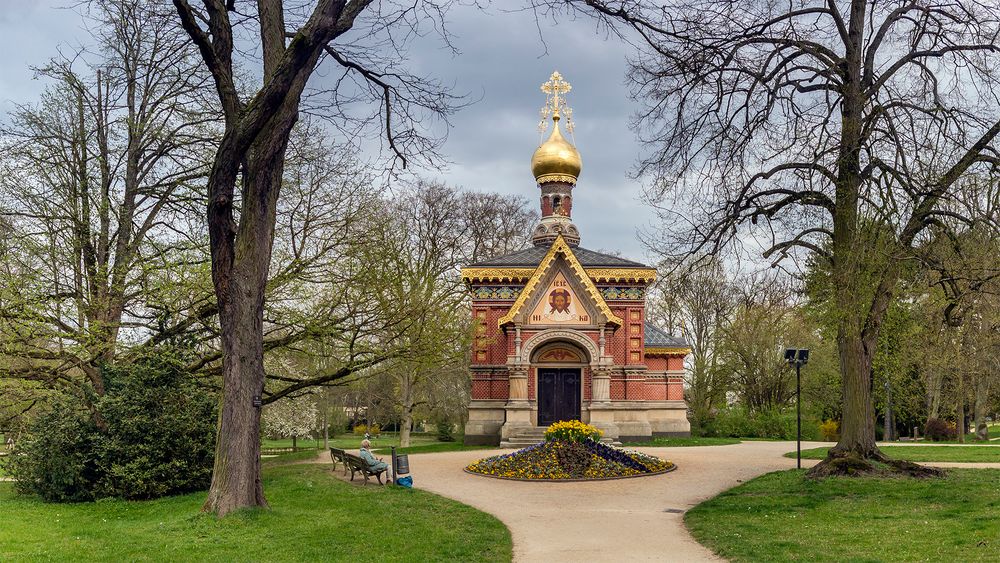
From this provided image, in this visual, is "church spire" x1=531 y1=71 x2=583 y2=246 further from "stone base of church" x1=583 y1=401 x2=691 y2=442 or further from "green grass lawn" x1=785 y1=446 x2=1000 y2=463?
"green grass lawn" x1=785 y1=446 x2=1000 y2=463

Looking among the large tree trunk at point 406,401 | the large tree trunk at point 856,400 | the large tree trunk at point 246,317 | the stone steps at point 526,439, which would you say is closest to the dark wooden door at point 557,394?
the stone steps at point 526,439

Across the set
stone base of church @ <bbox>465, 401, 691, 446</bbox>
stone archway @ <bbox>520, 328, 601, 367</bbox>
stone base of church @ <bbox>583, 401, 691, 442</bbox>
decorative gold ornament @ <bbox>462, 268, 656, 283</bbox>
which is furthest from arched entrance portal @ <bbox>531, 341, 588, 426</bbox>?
decorative gold ornament @ <bbox>462, 268, 656, 283</bbox>

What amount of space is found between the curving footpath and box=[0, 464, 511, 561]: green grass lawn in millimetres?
580

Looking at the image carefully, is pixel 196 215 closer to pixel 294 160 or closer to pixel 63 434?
pixel 294 160

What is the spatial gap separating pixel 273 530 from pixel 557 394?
1903cm

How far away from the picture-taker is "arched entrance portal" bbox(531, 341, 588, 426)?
27.9m

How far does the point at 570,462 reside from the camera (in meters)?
17.0

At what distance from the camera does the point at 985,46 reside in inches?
516

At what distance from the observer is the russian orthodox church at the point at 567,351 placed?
2723 centimetres

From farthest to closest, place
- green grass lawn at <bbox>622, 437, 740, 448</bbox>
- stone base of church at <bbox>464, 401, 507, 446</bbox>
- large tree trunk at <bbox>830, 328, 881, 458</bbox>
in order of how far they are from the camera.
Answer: stone base of church at <bbox>464, 401, 507, 446</bbox>
green grass lawn at <bbox>622, 437, 740, 448</bbox>
large tree trunk at <bbox>830, 328, 881, 458</bbox>

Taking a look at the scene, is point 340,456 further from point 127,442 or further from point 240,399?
point 240,399

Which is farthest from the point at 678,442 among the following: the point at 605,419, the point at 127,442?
the point at 127,442

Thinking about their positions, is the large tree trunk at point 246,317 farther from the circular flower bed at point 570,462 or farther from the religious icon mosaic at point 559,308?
the religious icon mosaic at point 559,308

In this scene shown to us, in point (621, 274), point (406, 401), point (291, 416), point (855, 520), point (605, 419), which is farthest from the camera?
point (291, 416)
